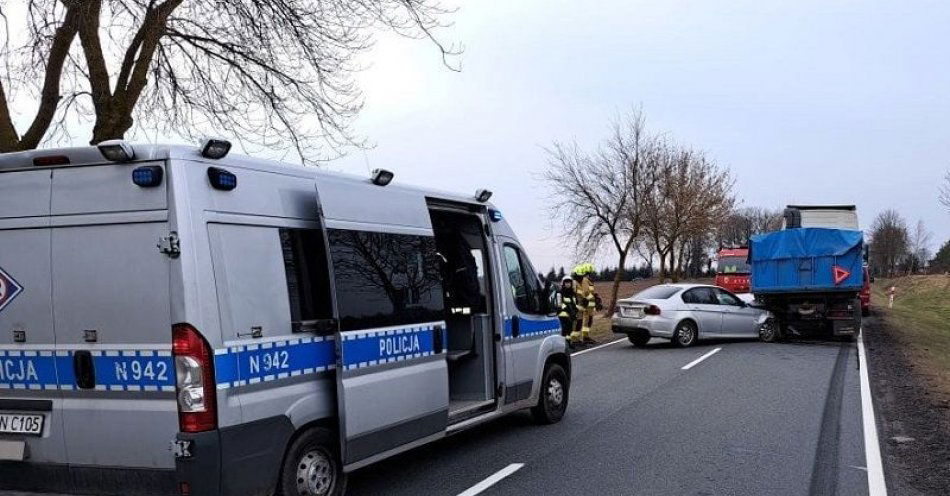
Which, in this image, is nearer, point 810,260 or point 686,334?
point 686,334

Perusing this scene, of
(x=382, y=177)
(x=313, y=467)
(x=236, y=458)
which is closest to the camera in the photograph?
(x=236, y=458)

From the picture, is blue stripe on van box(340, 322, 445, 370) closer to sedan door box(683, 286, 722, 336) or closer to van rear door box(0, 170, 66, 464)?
van rear door box(0, 170, 66, 464)

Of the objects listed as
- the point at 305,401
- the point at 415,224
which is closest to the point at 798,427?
the point at 415,224

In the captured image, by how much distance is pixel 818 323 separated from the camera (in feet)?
58.3

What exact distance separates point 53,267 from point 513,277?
454 centimetres

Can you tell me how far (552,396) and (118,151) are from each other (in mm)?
5664

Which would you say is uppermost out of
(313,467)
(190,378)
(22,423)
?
(190,378)

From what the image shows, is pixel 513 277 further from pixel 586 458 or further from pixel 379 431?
pixel 379 431

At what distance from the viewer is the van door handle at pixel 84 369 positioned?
4.51 m

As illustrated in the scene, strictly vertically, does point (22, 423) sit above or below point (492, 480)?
above

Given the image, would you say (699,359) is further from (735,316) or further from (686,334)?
(735,316)

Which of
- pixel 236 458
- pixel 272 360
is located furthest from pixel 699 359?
pixel 236 458

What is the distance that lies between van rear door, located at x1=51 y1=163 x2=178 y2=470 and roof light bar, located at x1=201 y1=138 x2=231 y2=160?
368mm

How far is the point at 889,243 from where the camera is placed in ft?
326
